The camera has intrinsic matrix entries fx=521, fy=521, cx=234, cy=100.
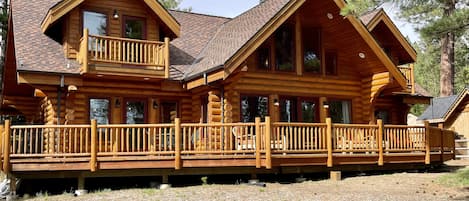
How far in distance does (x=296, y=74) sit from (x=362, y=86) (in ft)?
9.84

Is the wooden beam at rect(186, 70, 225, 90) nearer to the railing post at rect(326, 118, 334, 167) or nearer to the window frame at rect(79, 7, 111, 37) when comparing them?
the window frame at rect(79, 7, 111, 37)

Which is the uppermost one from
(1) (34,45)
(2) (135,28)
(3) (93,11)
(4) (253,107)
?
(3) (93,11)

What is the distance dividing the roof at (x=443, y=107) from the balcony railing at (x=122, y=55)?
19.4m

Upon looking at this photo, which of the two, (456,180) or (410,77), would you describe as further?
(410,77)

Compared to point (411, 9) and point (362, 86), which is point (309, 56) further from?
point (411, 9)

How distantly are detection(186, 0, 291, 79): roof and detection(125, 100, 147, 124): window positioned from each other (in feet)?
6.24

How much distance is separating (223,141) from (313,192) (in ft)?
11.2

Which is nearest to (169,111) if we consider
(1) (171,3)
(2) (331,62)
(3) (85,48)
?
(3) (85,48)

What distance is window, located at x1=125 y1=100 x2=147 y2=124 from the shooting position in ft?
58.0

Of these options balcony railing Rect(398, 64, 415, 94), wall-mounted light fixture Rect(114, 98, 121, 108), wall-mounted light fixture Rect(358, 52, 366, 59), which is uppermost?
wall-mounted light fixture Rect(358, 52, 366, 59)

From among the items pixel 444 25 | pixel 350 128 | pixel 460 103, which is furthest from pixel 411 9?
pixel 460 103

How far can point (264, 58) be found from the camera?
18141 mm

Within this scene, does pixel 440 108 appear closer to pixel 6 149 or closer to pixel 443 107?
pixel 443 107

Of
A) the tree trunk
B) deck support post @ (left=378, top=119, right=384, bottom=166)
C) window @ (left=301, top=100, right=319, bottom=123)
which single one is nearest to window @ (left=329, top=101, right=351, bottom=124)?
window @ (left=301, top=100, right=319, bottom=123)
